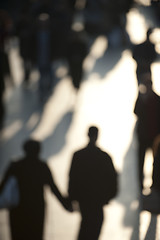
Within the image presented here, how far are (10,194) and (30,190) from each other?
220 mm

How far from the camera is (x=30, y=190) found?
7535mm

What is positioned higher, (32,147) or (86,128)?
(32,147)

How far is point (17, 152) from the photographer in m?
12.4

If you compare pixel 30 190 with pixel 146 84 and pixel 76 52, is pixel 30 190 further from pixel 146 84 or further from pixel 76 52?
pixel 76 52

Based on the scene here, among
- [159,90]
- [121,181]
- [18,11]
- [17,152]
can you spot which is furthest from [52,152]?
[18,11]

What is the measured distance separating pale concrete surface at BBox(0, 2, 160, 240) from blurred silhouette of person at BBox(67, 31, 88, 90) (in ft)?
1.94

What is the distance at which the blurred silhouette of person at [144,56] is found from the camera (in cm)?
1126

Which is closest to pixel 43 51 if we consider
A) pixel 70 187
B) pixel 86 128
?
pixel 86 128

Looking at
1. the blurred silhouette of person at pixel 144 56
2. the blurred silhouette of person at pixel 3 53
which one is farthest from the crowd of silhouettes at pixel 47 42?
the blurred silhouette of person at pixel 144 56

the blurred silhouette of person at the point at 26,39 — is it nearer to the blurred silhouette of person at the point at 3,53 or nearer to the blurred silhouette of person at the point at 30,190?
the blurred silhouette of person at the point at 3,53

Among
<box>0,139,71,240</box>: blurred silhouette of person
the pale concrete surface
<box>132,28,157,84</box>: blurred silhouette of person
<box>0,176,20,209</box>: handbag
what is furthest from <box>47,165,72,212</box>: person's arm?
<box>132,28,157,84</box>: blurred silhouette of person

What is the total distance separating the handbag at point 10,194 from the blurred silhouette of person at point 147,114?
2.72m

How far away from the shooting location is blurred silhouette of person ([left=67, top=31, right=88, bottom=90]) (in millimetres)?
15062

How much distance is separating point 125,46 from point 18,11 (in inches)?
310
